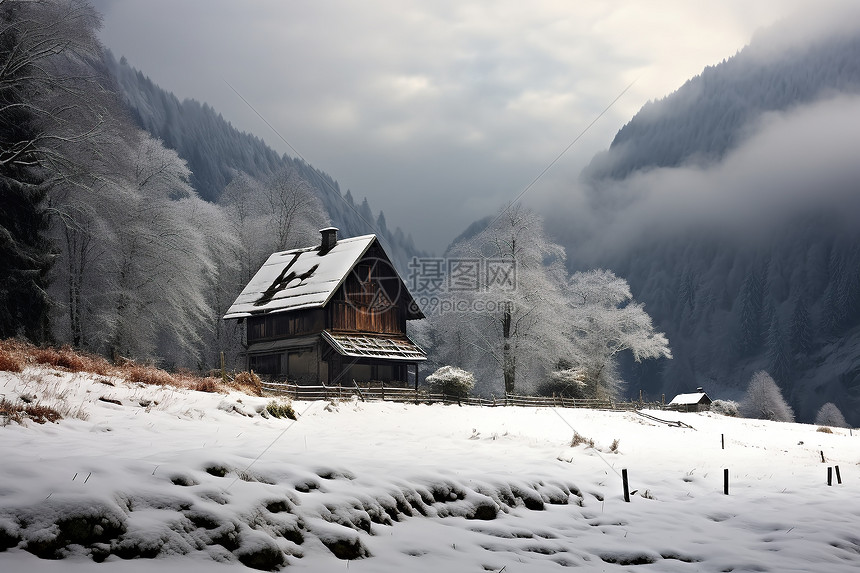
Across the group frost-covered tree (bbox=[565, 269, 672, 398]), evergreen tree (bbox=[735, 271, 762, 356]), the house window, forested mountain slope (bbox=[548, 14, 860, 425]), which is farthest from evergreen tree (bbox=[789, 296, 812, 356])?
the house window

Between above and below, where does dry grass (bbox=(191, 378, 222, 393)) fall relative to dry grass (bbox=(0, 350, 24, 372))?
below

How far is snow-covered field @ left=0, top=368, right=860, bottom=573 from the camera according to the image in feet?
18.3

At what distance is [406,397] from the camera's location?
31906 millimetres

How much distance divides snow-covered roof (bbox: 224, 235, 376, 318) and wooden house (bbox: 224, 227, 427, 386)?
6 cm

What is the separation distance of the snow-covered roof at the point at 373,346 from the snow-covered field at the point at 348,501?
16206 millimetres

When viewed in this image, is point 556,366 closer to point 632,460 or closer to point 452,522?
point 632,460

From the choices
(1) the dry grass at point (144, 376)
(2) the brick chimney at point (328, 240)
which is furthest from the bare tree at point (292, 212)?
(1) the dry grass at point (144, 376)

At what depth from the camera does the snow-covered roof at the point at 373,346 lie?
109ft

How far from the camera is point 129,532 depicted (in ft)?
18.1

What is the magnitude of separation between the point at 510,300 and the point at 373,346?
11.5 metres

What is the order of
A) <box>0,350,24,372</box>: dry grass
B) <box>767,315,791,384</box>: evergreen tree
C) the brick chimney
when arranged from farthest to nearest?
<box>767,315,791,384</box>: evergreen tree, the brick chimney, <box>0,350,24,372</box>: dry grass

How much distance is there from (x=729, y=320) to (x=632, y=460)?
529 ft

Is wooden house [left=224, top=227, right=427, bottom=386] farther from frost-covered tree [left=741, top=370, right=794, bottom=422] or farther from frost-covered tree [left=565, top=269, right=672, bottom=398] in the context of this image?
frost-covered tree [left=741, top=370, right=794, bottom=422]

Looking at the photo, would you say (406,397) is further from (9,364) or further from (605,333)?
(605,333)
